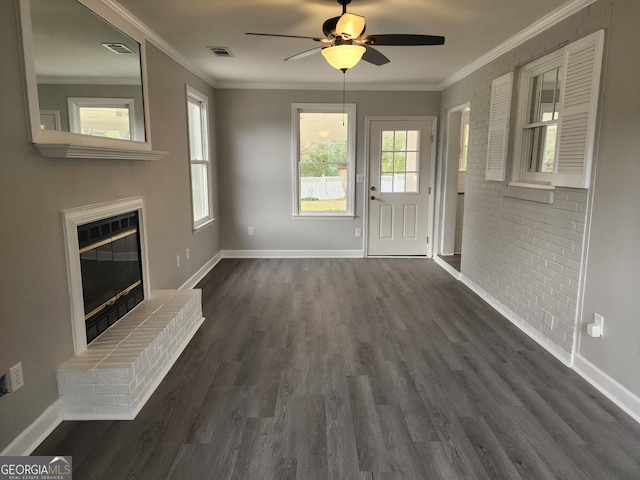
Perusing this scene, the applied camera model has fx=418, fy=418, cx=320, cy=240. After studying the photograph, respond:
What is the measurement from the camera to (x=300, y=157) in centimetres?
608

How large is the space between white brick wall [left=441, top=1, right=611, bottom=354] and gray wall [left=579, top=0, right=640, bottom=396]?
0.17 m

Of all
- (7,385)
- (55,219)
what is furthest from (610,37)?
(7,385)

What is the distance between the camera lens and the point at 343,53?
2.69m

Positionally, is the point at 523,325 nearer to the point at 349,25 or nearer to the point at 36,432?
the point at 349,25

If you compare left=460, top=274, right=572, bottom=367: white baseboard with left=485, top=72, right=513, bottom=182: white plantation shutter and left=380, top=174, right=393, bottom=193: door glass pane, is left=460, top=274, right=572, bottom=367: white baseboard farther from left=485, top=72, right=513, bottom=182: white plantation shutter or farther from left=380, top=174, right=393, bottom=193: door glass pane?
left=380, top=174, right=393, bottom=193: door glass pane

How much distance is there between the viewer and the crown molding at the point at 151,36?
290cm

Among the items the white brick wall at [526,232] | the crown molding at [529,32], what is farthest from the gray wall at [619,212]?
the crown molding at [529,32]

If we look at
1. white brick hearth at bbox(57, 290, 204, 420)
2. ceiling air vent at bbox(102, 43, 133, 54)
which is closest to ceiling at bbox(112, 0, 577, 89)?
ceiling air vent at bbox(102, 43, 133, 54)

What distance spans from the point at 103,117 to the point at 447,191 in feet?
14.6

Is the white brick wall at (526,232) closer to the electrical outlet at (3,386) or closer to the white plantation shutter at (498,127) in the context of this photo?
the white plantation shutter at (498,127)

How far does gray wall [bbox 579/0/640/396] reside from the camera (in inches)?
91.9

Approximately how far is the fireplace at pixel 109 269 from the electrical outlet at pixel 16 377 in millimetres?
584

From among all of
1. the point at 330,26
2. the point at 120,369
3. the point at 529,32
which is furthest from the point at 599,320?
the point at 120,369

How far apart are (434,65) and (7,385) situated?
15.4ft
